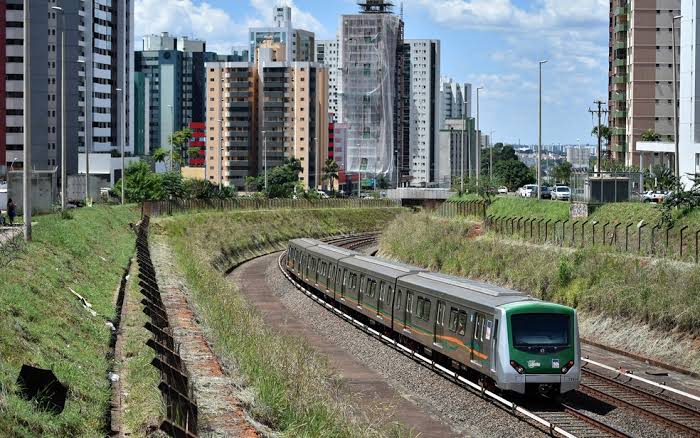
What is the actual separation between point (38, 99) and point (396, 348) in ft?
275

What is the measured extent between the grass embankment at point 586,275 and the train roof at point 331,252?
678cm

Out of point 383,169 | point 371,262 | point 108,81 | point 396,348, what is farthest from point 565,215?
point 383,169

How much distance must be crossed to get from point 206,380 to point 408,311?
513 inches

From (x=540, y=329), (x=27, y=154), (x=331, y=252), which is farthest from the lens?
(x=331, y=252)

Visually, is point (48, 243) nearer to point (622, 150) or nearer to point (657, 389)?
point (657, 389)

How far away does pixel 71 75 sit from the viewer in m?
119

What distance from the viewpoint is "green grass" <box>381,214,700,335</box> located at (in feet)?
105

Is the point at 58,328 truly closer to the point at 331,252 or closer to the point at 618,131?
the point at 331,252

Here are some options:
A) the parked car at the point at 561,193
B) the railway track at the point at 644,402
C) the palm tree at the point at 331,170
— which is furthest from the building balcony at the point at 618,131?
the railway track at the point at 644,402

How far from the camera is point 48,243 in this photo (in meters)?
31.1

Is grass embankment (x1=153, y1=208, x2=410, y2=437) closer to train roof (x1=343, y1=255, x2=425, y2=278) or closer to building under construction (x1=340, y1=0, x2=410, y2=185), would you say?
train roof (x1=343, y1=255, x2=425, y2=278)

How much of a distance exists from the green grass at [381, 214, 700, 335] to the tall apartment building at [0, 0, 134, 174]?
4516cm

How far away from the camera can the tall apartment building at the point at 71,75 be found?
108 m

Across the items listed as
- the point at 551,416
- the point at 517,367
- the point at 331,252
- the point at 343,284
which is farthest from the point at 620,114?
the point at 551,416
